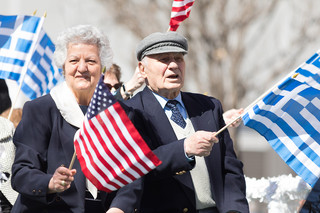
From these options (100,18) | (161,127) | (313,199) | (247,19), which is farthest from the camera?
(100,18)

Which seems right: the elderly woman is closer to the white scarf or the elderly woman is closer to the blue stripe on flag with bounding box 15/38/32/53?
the white scarf

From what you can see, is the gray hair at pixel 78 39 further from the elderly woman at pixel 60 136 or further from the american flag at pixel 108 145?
the american flag at pixel 108 145

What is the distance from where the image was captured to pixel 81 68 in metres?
4.87

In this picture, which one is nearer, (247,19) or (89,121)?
(89,121)

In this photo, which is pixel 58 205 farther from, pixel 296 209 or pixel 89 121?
pixel 296 209

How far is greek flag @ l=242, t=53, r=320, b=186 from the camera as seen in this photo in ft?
16.5

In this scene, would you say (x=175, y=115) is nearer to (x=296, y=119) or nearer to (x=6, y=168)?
(x=296, y=119)

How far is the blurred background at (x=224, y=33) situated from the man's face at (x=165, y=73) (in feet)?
33.0

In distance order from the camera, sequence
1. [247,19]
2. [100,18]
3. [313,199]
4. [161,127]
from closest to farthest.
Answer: [161,127], [313,199], [247,19], [100,18]

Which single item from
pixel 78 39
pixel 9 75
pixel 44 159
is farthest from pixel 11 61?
pixel 44 159

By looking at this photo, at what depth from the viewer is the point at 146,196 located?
15.5 ft

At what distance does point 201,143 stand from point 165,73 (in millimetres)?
604

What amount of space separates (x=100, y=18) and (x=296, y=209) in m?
11.3

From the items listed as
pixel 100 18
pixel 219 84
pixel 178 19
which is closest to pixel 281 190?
pixel 178 19
